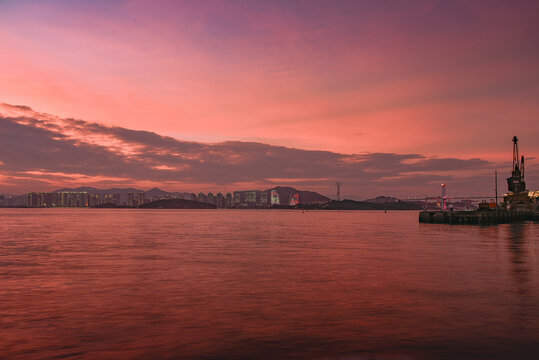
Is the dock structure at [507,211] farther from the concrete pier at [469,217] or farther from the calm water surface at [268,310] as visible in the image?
the calm water surface at [268,310]

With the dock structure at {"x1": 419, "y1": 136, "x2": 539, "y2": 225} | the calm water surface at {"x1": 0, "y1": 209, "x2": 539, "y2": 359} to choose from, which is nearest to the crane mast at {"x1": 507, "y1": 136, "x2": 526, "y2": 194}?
the dock structure at {"x1": 419, "y1": 136, "x2": 539, "y2": 225}

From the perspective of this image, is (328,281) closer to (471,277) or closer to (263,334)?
(471,277)

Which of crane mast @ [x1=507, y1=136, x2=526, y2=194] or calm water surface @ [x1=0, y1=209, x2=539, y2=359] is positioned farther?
crane mast @ [x1=507, y1=136, x2=526, y2=194]

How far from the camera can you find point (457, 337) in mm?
14172

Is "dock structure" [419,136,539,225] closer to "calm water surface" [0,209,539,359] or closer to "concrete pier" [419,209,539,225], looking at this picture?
"concrete pier" [419,209,539,225]

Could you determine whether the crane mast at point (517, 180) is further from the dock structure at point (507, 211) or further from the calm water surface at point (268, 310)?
the calm water surface at point (268, 310)

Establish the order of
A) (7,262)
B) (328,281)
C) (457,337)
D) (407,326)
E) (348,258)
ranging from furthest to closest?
(348,258) < (7,262) < (328,281) < (407,326) < (457,337)

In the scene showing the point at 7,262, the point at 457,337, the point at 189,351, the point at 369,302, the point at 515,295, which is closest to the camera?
the point at 189,351

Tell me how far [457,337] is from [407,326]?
69.4 inches

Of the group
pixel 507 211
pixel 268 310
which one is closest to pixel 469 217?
pixel 507 211

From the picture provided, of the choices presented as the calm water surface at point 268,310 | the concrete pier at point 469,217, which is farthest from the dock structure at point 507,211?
the calm water surface at point 268,310

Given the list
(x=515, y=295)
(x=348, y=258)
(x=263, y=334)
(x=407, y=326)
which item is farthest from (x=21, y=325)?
(x=348, y=258)

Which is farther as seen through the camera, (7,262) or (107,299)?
(7,262)

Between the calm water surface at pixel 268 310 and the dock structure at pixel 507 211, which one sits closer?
the calm water surface at pixel 268 310
